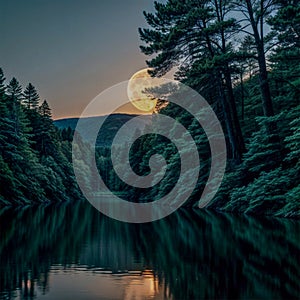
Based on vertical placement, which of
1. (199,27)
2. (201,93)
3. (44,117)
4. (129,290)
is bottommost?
(129,290)

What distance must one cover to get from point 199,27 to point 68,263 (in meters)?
21.4

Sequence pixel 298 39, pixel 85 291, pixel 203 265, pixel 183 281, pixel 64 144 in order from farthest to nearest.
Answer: pixel 64 144
pixel 298 39
pixel 203 265
pixel 183 281
pixel 85 291

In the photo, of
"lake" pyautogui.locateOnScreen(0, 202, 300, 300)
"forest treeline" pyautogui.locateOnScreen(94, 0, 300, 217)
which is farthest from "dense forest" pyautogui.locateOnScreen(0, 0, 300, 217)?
"lake" pyautogui.locateOnScreen(0, 202, 300, 300)

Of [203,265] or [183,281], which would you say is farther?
[203,265]

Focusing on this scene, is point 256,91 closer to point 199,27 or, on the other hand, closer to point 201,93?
point 201,93

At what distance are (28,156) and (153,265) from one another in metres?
39.2

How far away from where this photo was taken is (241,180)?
88.4ft

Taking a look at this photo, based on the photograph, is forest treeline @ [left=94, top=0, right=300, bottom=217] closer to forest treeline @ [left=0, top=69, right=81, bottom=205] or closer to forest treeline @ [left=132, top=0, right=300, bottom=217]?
forest treeline @ [left=132, top=0, right=300, bottom=217]

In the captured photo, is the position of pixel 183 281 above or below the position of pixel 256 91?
below

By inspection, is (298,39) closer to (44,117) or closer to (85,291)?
(85,291)

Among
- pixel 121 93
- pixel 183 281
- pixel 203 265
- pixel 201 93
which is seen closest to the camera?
pixel 183 281

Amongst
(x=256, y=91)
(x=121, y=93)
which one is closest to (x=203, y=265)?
(x=256, y=91)

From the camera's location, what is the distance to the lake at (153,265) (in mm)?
7645

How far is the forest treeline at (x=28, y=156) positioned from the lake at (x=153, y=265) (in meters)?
25.8
